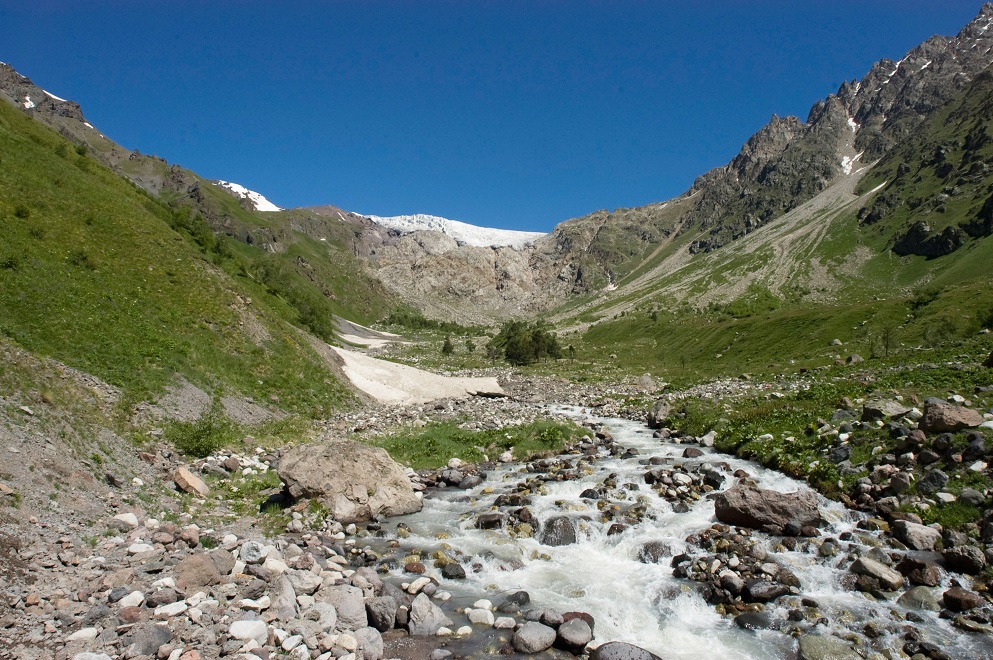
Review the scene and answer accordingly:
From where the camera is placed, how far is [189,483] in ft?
54.3

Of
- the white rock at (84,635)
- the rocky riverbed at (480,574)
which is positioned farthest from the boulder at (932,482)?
the white rock at (84,635)

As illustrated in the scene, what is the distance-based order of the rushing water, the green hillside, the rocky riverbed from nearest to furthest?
the rocky riverbed < the rushing water < the green hillside

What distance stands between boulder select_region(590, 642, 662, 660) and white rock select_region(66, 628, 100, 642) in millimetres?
8951

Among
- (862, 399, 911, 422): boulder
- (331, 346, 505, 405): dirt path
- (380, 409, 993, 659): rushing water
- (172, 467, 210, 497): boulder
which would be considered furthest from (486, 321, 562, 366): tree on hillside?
(172, 467, 210, 497): boulder

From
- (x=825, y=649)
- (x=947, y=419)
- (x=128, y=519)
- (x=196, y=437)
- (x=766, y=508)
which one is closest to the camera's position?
(x=825, y=649)

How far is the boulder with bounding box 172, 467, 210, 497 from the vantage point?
16.4 meters

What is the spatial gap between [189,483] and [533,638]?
12484 mm

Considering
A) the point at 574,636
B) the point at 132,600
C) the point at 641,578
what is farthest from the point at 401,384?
the point at 574,636

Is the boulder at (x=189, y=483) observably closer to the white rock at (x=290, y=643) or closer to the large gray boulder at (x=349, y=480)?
the large gray boulder at (x=349, y=480)

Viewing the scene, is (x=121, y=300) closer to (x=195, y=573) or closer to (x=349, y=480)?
(x=349, y=480)

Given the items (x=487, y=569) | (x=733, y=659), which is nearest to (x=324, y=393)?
(x=487, y=569)

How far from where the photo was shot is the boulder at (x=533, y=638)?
34.2ft

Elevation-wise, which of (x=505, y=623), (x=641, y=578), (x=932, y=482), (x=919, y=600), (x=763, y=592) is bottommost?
(x=505, y=623)

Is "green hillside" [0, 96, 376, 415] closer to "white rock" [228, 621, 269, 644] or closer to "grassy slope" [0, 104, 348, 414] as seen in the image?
"grassy slope" [0, 104, 348, 414]
